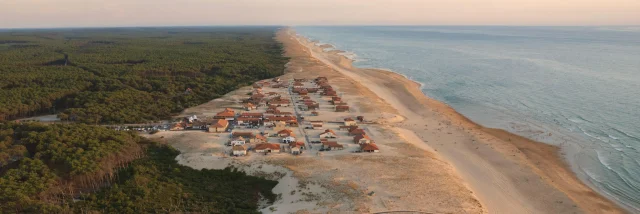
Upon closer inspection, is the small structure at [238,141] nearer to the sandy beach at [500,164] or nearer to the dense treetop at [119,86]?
the dense treetop at [119,86]

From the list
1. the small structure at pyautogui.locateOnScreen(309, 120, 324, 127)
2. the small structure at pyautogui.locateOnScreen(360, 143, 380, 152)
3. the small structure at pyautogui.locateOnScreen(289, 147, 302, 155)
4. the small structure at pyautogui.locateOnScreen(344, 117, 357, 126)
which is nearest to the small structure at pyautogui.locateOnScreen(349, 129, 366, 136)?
the small structure at pyautogui.locateOnScreen(344, 117, 357, 126)

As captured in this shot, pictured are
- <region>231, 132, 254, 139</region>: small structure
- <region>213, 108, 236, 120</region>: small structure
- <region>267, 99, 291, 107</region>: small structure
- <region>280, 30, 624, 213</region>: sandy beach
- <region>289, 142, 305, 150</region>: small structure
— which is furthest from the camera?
<region>267, 99, 291, 107</region>: small structure

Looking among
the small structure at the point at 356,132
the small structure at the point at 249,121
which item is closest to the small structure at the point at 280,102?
the small structure at the point at 249,121

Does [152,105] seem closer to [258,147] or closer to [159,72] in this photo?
[258,147]

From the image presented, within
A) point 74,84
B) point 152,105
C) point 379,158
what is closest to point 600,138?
point 379,158

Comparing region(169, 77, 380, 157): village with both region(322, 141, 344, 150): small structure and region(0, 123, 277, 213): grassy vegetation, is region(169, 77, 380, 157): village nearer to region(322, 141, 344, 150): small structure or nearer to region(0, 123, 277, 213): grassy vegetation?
region(322, 141, 344, 150): small structure

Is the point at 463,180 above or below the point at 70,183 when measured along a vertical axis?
below
